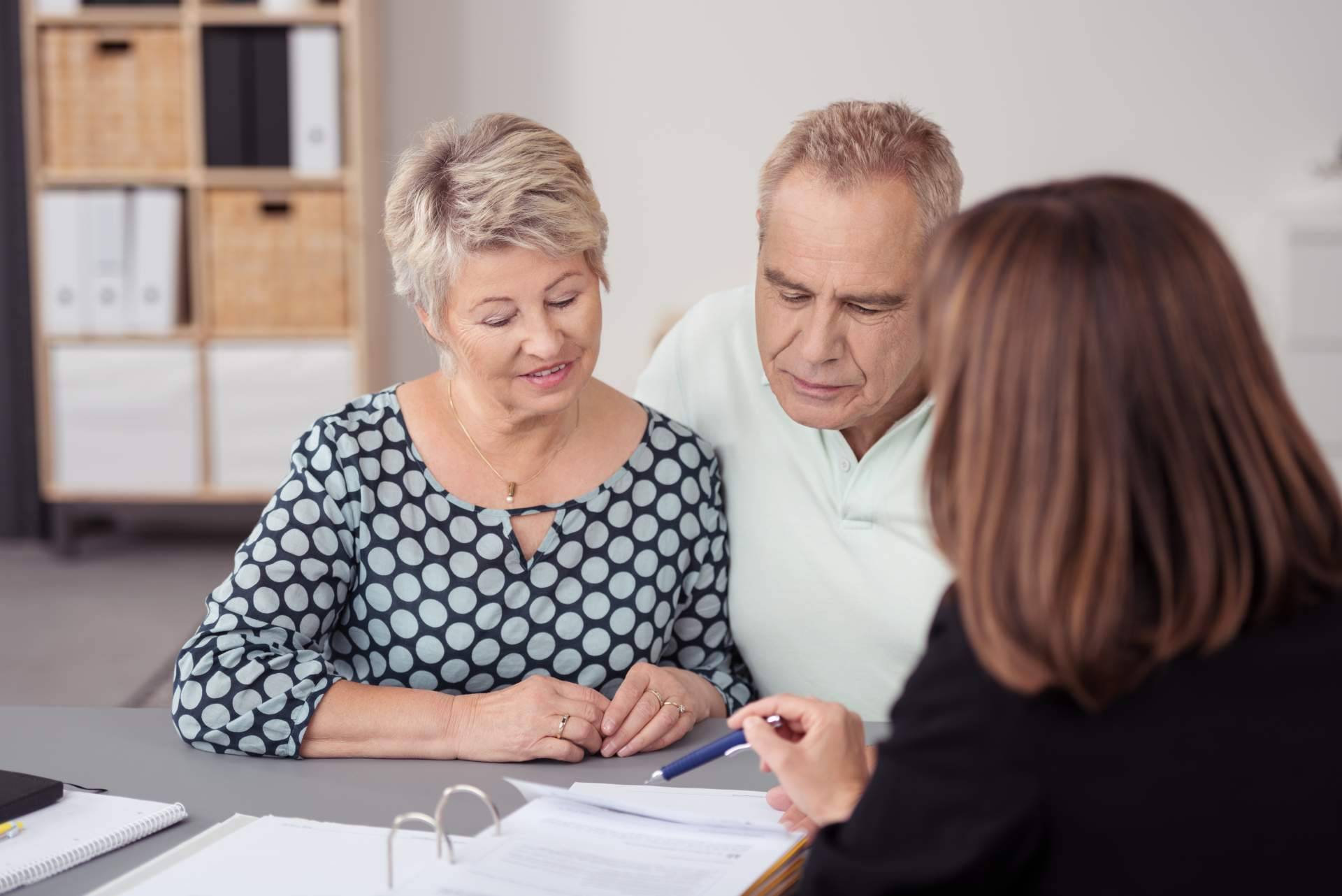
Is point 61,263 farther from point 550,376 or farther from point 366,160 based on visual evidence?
point 550,376

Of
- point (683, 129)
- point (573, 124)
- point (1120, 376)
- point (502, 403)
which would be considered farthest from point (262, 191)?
point (1120, 376)

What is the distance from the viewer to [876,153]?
1.48m

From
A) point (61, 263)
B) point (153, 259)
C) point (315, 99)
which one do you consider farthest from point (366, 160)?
point (61, 263)

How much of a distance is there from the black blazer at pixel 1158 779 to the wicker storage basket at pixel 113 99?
12.9 feet

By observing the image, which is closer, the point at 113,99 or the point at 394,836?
the point at 394,836

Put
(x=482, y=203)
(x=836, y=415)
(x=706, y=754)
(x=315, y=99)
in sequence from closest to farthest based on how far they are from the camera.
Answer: (x=706, y=754) < (x=482, y=203) < (x=836, y=415) < (x=315, y=99)

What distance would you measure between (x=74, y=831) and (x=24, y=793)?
67mm

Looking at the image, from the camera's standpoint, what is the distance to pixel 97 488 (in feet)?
13.8

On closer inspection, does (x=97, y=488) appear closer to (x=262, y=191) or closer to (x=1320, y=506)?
(x=262, y=191)

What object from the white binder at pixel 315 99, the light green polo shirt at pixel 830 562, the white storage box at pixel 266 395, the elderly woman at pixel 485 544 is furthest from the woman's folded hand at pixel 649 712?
the white binder at pixel 315 99

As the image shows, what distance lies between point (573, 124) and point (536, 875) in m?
3.73

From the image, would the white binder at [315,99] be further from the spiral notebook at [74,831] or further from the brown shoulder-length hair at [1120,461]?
the brown shoulder-length hair at [1120,461]

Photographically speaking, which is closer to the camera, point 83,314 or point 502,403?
point 502,403

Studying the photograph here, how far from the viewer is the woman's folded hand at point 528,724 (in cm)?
125
